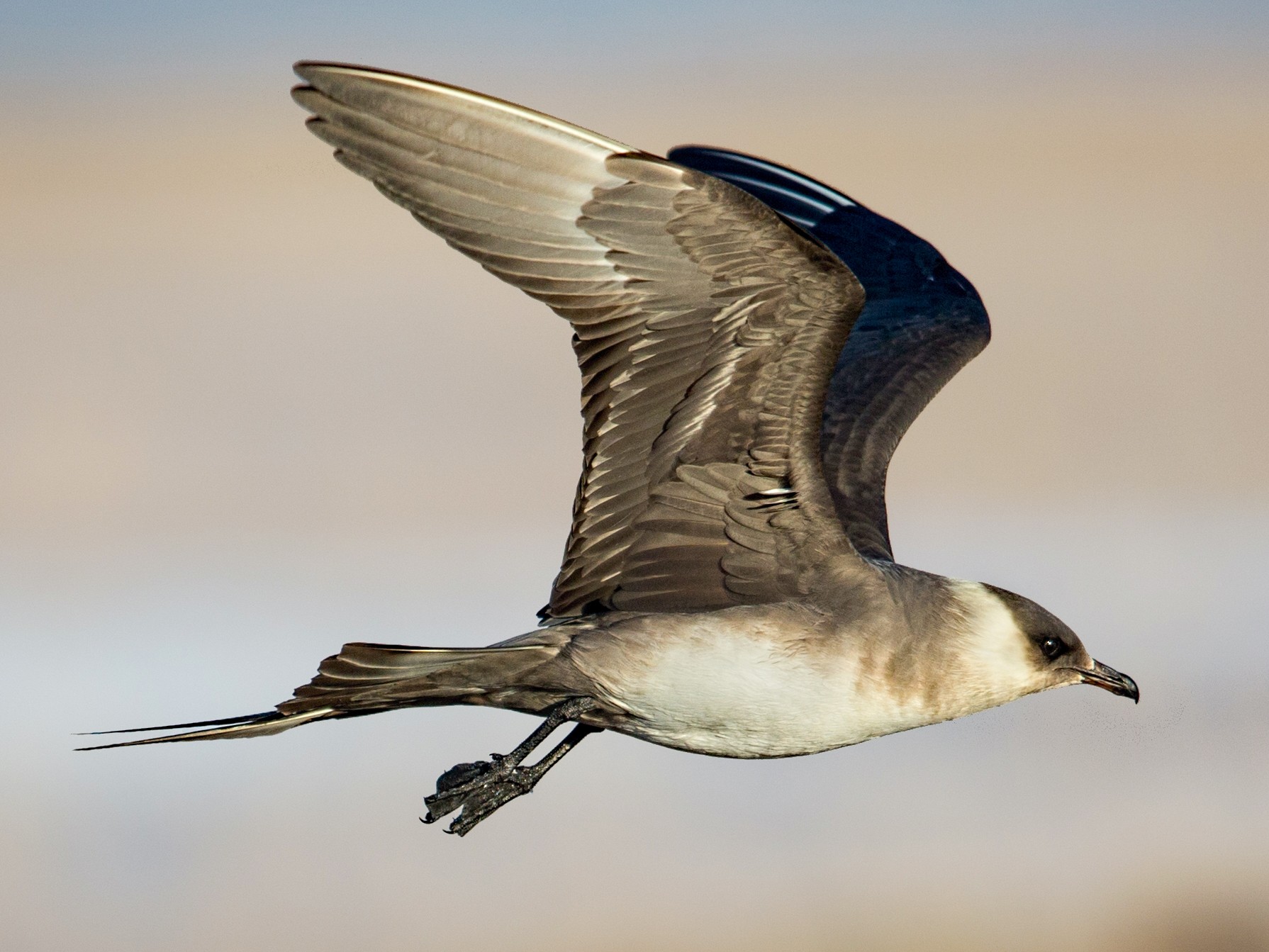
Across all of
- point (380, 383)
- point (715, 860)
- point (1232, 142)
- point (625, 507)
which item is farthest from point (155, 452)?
point (1232, 142)

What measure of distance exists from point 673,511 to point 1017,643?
99cm

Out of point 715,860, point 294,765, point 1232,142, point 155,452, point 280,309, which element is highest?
point 1232,142

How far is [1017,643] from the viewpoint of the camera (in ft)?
15.6

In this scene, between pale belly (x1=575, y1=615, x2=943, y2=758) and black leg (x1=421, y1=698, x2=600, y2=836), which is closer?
pale belly (x1=575, y1=615, x2=943, y2=758)

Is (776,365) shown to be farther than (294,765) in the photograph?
No

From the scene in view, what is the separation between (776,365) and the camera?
4266 millimetres

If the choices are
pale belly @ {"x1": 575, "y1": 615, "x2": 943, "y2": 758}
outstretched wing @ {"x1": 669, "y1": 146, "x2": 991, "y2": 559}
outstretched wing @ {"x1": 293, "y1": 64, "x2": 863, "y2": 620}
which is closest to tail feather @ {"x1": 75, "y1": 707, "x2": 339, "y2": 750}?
pale belly @ {"x1": 575, "y1": 615, "x2": 943, "y2": 758}

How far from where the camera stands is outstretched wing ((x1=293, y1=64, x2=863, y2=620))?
407 cm

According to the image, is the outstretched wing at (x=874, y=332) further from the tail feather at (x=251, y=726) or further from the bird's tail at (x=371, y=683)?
the tail feather at (x=251, y=726)

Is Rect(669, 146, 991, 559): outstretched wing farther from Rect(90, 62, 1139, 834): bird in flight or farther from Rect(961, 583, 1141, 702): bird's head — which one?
Rect(961, 583, 1141, 702): bird's head

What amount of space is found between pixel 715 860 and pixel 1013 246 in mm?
9312

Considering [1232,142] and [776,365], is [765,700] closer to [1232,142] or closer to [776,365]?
[776,365]

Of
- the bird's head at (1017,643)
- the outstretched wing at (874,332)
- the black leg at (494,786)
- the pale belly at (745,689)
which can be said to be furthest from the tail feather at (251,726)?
the bird's head at (1017,643)

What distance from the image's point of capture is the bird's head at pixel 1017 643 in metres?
4.72
